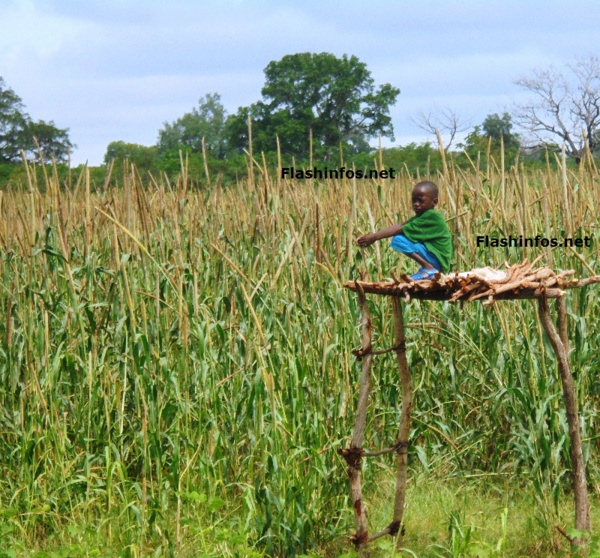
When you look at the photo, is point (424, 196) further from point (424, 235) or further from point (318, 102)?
point (318, 102)

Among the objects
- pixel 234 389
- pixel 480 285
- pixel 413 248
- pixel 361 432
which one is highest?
pixel 413 248

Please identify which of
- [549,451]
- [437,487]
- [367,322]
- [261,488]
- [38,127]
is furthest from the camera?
[38,127]

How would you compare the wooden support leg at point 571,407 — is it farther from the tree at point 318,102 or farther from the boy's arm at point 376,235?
the tree at point 318,102

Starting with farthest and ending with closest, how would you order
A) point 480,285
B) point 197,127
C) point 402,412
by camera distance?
point 197,127 → point 402,412 → point 480,285

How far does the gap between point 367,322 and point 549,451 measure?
125 centimetres

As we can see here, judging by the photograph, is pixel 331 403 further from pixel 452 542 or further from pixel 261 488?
pixel 452 542

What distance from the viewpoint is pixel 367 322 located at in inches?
→ 139

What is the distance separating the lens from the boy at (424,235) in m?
3.50

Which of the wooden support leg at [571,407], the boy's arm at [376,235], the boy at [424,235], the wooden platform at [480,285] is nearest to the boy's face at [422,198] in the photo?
the boy at [424,235]

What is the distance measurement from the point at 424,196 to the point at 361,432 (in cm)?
98

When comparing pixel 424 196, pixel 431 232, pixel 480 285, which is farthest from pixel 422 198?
pixel 480 285

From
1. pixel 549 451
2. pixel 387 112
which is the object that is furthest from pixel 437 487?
pixel 387 112

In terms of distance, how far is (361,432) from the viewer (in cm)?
356

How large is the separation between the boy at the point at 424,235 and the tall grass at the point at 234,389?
321mm
